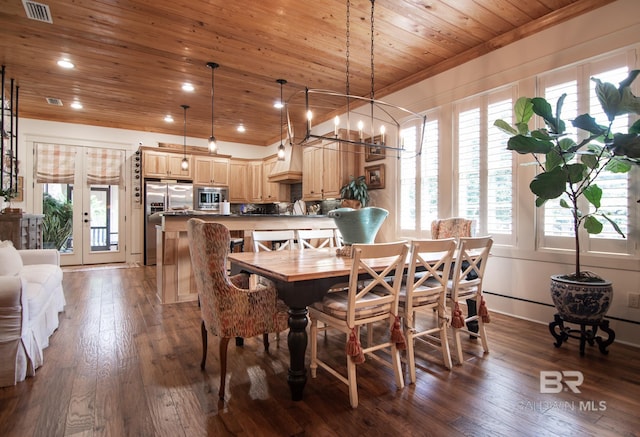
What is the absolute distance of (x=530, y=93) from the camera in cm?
334

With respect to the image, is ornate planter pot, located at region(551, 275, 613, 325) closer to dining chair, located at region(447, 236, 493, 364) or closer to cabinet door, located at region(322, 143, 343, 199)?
dining chair, located at region(447, 236, 493, 364)

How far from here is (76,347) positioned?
264 centimetres

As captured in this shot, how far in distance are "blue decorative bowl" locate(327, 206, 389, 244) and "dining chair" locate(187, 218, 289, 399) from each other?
783 millimetres

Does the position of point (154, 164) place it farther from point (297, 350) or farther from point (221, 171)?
point (297, 350)

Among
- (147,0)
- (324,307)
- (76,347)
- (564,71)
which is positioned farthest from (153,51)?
(564,71)

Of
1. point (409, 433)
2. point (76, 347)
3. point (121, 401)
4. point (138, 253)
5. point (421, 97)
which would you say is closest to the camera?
point (409, 433)

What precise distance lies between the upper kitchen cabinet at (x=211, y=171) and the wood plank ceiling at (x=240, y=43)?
207 centimetres

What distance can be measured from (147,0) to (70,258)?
559 centimetres

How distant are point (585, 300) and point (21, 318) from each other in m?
3.91

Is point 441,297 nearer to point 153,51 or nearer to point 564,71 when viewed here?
point 564,71

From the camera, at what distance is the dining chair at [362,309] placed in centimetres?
186

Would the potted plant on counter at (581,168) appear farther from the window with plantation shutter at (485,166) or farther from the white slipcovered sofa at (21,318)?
the white slipcovered sofa at (21,318)

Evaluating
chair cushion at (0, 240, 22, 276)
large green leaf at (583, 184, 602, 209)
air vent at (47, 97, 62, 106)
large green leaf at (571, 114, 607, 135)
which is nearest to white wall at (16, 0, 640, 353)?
large green leaf at (583, 184, 602, 209)

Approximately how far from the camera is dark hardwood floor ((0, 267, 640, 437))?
5.49 ft
